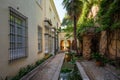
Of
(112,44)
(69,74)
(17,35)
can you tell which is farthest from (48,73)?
(112,44)

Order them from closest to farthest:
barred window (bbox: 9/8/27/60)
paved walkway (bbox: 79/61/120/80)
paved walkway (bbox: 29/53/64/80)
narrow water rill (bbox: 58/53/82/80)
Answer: barred window (bbox: 9/8/27/60) → paved walkway (bbox: 79/61/120/80) → paved walkway (bbox: 29/53/64/80) → narrow water rill (bbox: 58/53/82/80)

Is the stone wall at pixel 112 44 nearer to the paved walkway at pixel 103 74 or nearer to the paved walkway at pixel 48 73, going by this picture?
the paved walkway at pixel 103 74

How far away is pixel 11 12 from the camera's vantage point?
23.2ft

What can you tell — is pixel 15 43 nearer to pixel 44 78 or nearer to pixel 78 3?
pixel 44 78

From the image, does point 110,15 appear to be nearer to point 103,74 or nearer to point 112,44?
point 112,44

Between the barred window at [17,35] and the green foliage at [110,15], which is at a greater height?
the green foliage at [110,15]

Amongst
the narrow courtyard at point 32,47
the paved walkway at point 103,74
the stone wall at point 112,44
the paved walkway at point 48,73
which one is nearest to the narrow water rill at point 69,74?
the narrow courtyard at point 32,47

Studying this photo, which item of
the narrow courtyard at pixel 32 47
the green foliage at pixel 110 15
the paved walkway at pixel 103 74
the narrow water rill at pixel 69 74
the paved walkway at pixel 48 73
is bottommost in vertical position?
the narrow water rill at pixel 69 74

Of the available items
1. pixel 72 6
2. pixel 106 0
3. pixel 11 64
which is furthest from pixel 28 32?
pixel 72 6

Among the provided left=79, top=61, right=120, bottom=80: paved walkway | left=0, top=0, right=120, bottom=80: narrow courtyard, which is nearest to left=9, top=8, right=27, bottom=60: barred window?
left=0, top=0, right=120, bottom=80: narrow courtyard

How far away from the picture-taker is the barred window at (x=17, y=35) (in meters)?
7.25

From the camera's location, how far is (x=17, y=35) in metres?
8.05

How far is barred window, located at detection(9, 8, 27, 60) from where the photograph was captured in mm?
7246

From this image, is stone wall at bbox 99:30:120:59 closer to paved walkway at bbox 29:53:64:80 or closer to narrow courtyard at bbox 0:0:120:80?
narrow courtyard at bbox 0:0:120:80
